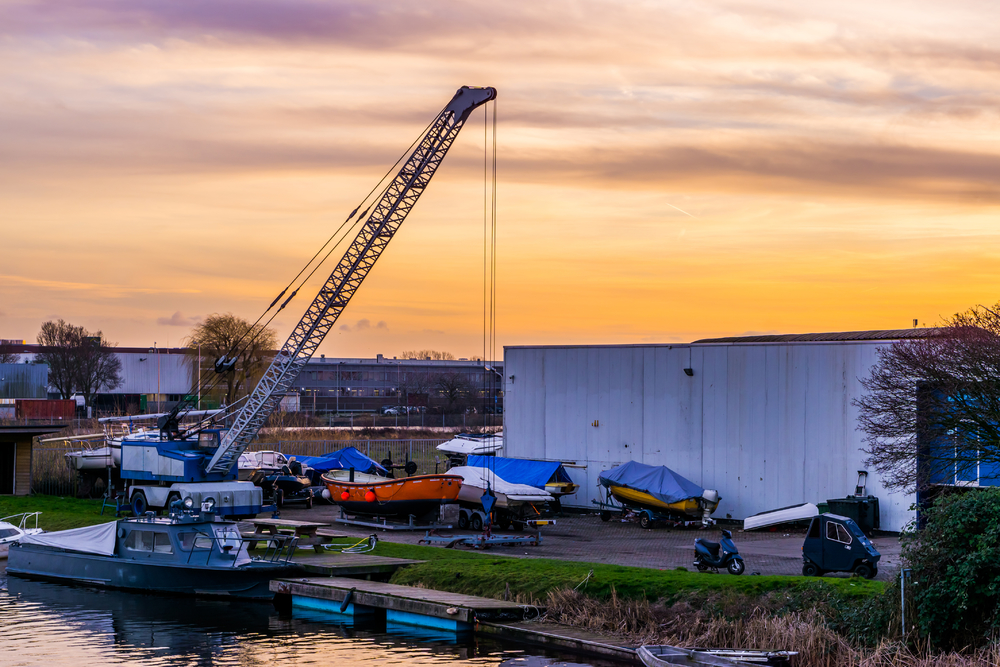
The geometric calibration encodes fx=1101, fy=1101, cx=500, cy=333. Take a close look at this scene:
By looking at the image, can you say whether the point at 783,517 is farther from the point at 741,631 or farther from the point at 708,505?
the point at 741,631

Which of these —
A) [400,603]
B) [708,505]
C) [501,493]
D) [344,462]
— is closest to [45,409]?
[344,462]

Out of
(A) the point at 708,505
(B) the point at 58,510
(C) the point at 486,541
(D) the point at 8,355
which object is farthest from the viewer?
(D) the point at 8,355

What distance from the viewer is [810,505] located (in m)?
36.5

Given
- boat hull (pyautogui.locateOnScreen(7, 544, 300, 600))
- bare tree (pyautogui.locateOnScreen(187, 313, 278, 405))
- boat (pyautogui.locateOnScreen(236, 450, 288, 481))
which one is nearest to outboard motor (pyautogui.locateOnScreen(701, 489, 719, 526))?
boat hull (pyautogui.locateOnScreen(7, 544, 300, 600))

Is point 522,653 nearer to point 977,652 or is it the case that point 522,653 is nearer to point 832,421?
point 977,652

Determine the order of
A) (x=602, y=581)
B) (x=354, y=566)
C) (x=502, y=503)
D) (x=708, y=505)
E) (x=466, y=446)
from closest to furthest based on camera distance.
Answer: (x=602, y=581)
(x=354, y=566)
(x=502, y=503)
(x=708, y=505)
(x=466, y=446)

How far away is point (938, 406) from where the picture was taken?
106 ft

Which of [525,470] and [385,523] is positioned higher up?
[525,470]

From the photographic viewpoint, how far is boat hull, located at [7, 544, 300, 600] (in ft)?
92.8

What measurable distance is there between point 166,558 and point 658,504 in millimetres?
16803

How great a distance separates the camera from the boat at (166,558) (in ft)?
93.2

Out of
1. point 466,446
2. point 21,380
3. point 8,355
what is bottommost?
point 466,446

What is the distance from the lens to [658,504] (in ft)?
125

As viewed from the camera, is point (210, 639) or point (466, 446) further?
point (466, 446)
